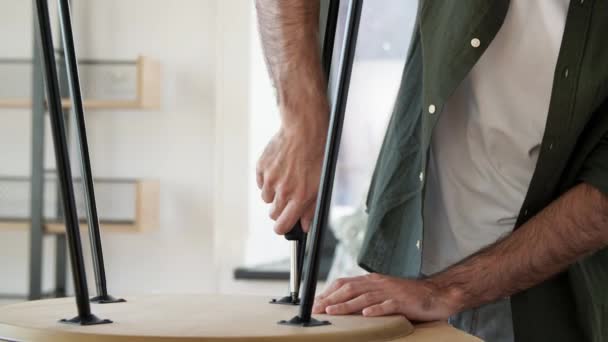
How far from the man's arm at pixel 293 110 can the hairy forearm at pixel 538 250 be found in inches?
7.5

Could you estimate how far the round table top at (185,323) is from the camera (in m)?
0.67

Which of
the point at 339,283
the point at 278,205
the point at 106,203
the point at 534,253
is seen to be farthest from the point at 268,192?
the point at 106,203

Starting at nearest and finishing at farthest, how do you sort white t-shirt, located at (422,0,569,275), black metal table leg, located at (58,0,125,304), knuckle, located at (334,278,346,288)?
black metal table leg, located at (58,0,125,304)
knuckle, located at (334,278,346,288)
white t-shirt, located at (422,0,569,275)

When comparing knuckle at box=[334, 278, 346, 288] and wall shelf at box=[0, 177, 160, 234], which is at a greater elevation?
knuckle at box=[334, 278, 346, 288]

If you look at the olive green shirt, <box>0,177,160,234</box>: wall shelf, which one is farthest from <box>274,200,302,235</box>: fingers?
<box>0,177,160,234</box>: wall shelf

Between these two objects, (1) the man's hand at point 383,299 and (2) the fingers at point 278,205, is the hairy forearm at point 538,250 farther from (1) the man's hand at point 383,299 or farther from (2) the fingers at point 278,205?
(2) the fingers at point 278,205

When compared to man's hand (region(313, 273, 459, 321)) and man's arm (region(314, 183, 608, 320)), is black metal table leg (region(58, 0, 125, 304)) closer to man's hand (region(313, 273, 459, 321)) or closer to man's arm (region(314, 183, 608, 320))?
man's hand (region(313, 273, 459, 321))

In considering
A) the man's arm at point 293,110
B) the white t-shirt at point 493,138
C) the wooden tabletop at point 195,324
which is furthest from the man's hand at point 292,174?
the white t-shirt at point 493,138

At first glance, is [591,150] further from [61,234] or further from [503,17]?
[61,234]

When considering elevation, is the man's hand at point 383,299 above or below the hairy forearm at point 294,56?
below

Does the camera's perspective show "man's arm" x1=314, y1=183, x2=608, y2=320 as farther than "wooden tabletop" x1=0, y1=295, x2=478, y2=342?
Yes

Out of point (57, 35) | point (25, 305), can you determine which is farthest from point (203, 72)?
point (25, 305)

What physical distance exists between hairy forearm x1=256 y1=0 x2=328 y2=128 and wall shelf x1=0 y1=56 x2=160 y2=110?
287cm

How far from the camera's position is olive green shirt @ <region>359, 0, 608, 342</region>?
1131mm
